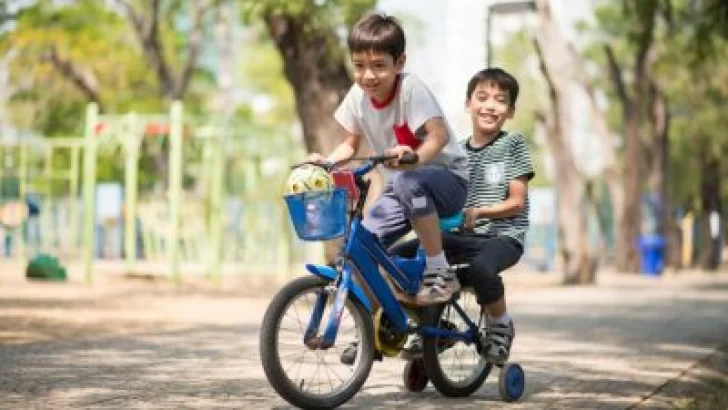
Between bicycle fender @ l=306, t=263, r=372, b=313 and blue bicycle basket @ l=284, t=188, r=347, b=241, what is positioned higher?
blue bicycle basket @ l=284, t=188, r=347, b=241

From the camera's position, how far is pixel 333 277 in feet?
19.2

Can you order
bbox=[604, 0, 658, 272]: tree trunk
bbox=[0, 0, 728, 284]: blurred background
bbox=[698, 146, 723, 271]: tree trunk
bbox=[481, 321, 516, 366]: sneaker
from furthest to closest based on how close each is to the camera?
bbox=[698, 146, 723, 271]: tree trunk → bbox=[604, 0, 658, 272]: tree trunk → bbox=[0, 0, 728, 284]: blurred background → bbox=[481, 321, 516, 366]: sneaker

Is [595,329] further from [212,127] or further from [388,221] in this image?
[212,127]

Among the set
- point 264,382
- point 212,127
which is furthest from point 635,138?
point 264,382

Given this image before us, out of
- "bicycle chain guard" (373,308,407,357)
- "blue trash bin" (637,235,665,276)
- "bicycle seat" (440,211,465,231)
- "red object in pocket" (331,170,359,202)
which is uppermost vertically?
"red object in pocket" (331,170,359,202)

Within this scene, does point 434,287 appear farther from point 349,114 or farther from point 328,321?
point 349,114

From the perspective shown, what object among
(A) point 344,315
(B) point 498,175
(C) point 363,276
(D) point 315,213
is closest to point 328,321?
(A) point 344,315

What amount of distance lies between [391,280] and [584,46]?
4312 centimetres

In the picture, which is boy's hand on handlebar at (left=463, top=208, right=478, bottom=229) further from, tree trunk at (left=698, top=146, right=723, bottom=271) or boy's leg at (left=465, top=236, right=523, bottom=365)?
tree trunk at (left=698, top=146, right=723, bottom=271)

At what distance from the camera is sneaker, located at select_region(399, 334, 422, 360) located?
21.2 feet

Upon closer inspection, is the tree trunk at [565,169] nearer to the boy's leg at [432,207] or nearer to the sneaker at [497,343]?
the sneaker at [497,343]

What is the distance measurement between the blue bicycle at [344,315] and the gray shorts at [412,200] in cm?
12

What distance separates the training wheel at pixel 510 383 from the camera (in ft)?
21.4

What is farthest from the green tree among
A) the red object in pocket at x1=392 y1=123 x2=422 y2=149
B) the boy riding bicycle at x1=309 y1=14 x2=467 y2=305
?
the red object in pocket at x1=392 y1=123 x2=422 y2=149
